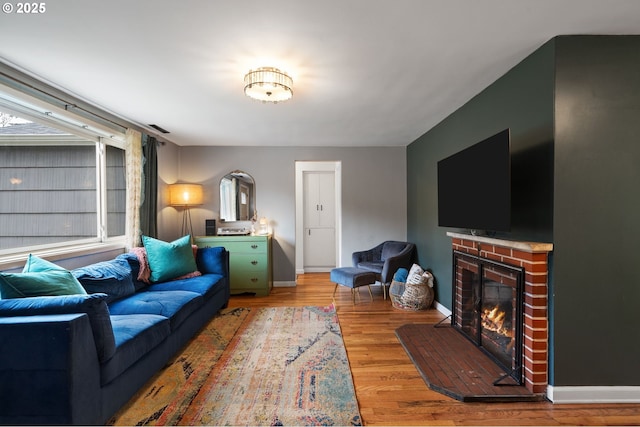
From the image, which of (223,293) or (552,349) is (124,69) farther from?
(552,349)

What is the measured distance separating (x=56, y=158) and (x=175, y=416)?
260cm

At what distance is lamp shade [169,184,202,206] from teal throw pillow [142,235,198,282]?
3.92 feet

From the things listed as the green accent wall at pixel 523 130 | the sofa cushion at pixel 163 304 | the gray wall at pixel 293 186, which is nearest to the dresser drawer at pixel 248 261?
the gray wall at pixel 293 186

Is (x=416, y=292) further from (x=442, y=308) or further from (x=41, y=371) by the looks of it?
(x=41, y=371)

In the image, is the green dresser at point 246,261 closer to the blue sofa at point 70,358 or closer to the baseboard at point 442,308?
the blue sofa at point 70,358

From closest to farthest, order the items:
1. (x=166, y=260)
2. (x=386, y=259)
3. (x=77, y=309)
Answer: (x=77, y=309)
(x=166, y=260)
(x=386, y=259)

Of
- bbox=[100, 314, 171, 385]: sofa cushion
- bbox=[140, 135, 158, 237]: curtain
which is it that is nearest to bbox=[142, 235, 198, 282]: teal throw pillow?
bbox=[140, 135, 158, 237]: curtain

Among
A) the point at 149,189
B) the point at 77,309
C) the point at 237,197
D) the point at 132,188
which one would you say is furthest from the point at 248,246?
the point at 77,309

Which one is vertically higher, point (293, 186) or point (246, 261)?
point (293, 186)

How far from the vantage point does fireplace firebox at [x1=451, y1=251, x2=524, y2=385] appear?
2.07m

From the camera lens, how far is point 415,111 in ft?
10.8

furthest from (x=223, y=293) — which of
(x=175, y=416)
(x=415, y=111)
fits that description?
(x=415, y=111)

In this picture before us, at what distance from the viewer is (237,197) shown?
492 centimetres

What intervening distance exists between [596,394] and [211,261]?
3601 millimetres
